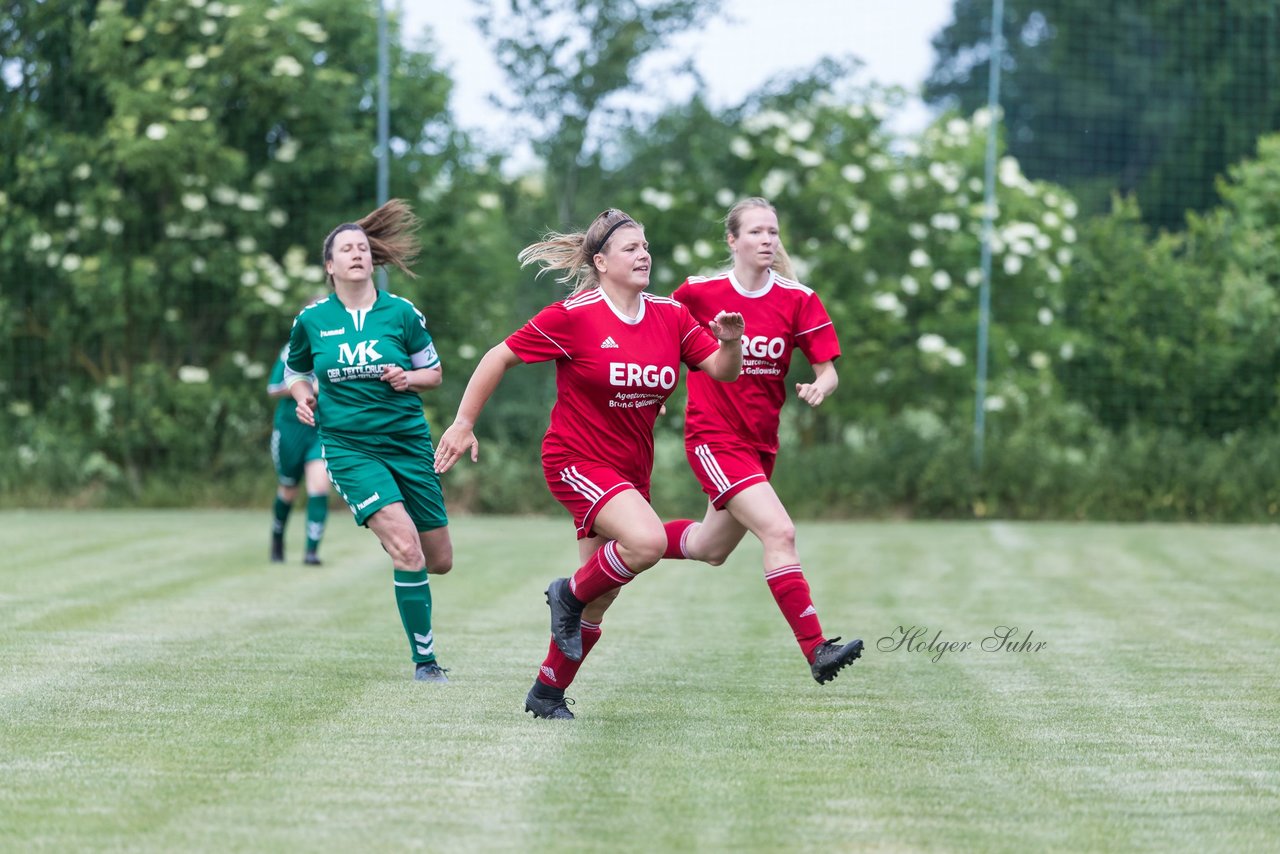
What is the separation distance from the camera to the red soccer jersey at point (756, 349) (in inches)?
256

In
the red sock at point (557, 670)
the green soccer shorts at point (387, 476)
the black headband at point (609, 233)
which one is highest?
the black headband at point (609, 233)

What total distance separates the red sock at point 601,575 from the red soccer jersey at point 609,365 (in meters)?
0.35

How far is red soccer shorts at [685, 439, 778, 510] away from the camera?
6.30 m

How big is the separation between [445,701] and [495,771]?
1284 mm

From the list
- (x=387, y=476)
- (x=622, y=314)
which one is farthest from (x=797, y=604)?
(x=387, y=476)

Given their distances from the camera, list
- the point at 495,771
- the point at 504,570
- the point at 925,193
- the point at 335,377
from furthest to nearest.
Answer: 1. the point at 925,193
2. the point at 504,570
3. the point at 335,377
4. the point at 495,771

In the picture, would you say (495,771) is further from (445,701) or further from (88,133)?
(88,133)

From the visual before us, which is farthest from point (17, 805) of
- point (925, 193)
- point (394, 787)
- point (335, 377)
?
point (925, 193)

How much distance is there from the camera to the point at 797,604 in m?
5.87

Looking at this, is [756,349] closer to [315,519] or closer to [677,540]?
[677,540]

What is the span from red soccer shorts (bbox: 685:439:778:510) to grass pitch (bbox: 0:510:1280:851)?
775 millimetres

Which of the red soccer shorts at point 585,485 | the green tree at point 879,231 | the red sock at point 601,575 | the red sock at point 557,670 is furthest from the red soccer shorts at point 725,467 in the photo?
the green tree at point 879,231

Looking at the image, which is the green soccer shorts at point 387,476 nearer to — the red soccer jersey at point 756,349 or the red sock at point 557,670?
the red soccer jersey at point 756,349

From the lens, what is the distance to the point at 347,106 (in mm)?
16766
